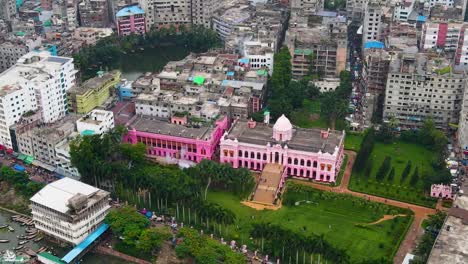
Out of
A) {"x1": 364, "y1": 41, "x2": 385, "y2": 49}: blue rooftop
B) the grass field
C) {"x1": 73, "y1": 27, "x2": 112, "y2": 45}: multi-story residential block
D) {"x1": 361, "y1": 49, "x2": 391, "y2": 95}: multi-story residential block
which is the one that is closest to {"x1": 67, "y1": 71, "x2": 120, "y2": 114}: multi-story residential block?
{"x1": 73, "y1": 27, "x2": 112, "y2": 45}: multi-story residential block

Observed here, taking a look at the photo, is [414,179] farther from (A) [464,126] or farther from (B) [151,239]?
(B) [151,239]

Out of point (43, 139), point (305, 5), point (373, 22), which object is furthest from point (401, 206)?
point (305, 5)

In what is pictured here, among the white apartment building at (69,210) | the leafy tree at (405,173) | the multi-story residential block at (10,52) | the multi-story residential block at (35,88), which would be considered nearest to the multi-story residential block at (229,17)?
the multi-story residential block at (10,52)

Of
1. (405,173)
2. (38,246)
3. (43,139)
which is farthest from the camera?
(43,139)

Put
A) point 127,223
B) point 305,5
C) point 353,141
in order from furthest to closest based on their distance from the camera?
point 305,5 < point 353,141 < point 127,223

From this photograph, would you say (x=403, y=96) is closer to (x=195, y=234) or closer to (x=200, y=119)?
(x=200, y=119)

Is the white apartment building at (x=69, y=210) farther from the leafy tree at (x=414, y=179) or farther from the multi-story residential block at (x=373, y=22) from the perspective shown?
the multi-story residential block at (x=373, y=22)
